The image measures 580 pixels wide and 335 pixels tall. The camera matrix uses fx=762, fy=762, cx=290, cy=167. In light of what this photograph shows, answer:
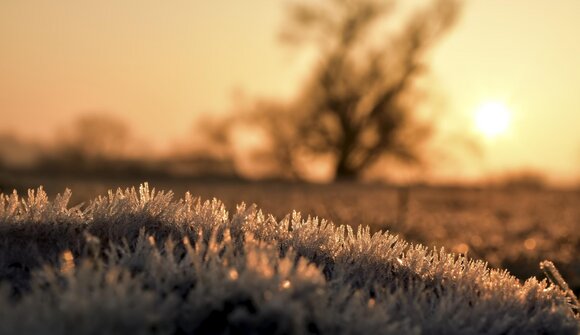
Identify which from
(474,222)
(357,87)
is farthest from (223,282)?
(357,87)

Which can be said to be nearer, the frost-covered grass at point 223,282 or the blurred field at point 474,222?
the frost-covered grass at point 223,282

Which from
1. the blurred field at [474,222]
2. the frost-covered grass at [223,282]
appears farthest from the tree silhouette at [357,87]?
the frost-covered grass at [223,282]

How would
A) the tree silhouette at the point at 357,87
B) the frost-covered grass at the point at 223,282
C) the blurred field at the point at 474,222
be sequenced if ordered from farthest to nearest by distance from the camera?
the tree silhouette at the point at 357,87 → the blurred field at the point at 474,222 → the frost-covered grass at the point at 223,282

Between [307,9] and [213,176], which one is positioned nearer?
[213,176]

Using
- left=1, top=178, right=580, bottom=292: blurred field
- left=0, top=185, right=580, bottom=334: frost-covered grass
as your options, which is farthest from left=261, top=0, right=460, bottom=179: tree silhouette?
left=0, top=185, right=580, bottom=334: frost-covered grass

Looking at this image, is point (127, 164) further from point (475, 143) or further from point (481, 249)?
point (481, 249)

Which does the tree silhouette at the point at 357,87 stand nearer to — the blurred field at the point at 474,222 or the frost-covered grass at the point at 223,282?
the blurred field at the point at 474,222

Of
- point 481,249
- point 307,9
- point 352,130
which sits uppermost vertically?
point 307,9

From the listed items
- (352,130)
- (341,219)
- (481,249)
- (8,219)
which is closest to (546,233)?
(481,249)

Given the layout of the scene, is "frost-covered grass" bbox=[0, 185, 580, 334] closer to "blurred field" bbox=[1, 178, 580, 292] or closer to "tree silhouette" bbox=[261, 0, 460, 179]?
"blurred field" bbox=[1, 178, 580, 292]

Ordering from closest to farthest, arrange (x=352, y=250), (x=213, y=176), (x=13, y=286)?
(x=13, y=286) < (x=352, y=250) < (x=213, y=176)
